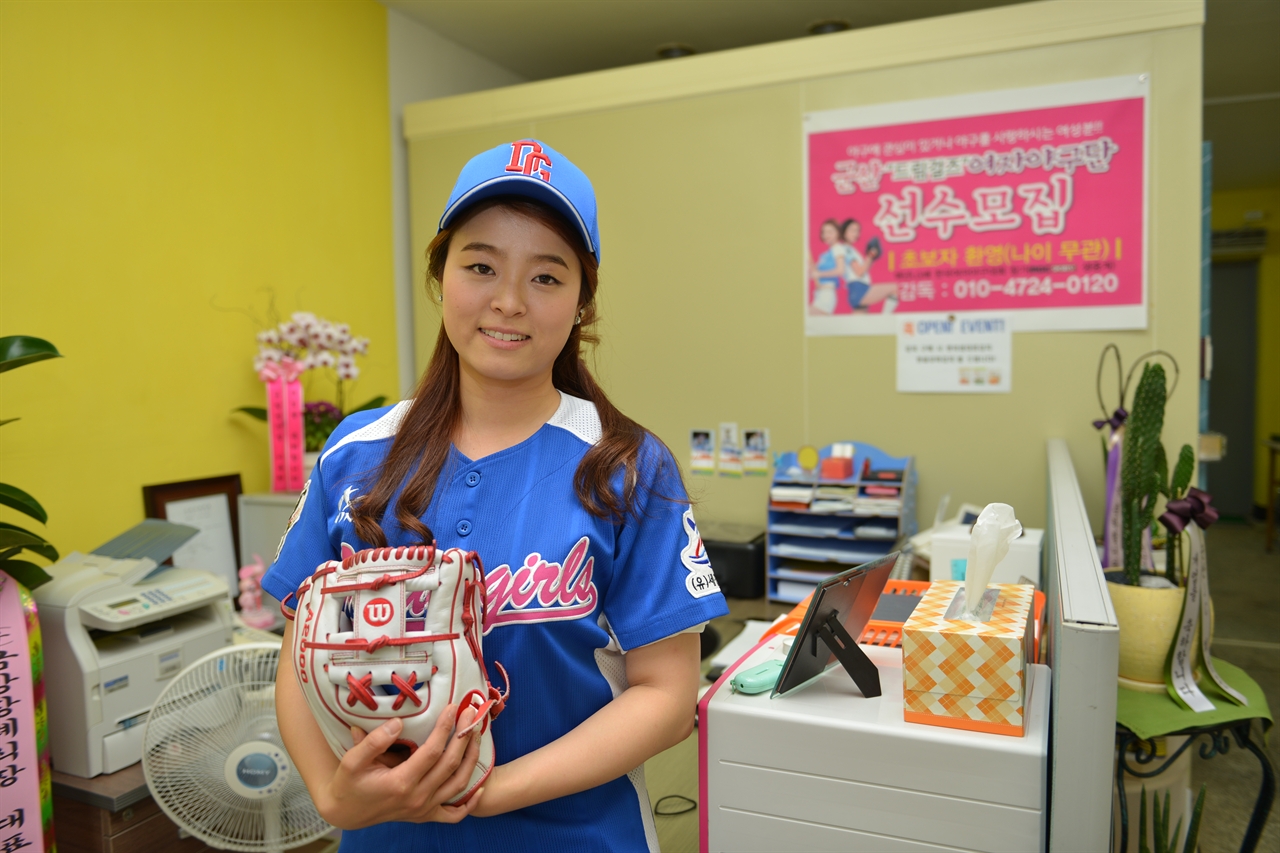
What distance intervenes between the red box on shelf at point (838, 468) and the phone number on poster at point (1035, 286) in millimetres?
652

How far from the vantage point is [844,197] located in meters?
2.93

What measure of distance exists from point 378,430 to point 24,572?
46.5 inches

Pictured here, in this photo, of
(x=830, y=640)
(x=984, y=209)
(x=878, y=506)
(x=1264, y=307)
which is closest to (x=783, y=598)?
(x=878, y=506)

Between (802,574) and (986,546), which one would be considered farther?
(802,574)

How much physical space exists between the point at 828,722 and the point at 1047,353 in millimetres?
2017

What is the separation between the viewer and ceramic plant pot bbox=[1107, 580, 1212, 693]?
1518 millimetres

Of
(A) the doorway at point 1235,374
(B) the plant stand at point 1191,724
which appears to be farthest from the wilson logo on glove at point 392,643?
(A) the doorway at point 1235,374

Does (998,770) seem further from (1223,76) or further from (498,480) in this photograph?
(1223,76)

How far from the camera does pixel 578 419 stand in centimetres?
95

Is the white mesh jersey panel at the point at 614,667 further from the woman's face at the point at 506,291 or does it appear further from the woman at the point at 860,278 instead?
the woman at the point at 860,278

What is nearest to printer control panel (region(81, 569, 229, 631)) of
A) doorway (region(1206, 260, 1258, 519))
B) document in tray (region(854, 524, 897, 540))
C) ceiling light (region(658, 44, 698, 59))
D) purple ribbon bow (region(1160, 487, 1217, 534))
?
document in tray (region(854, 524, 897, 540))

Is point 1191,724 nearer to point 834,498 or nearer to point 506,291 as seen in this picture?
point 506,291

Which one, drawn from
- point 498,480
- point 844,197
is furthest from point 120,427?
point 844,197

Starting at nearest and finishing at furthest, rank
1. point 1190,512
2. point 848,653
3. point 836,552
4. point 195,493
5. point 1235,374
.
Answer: point 848,653 → point 1190,512 → point 195,493 → point 836,552 → point 1235,374
